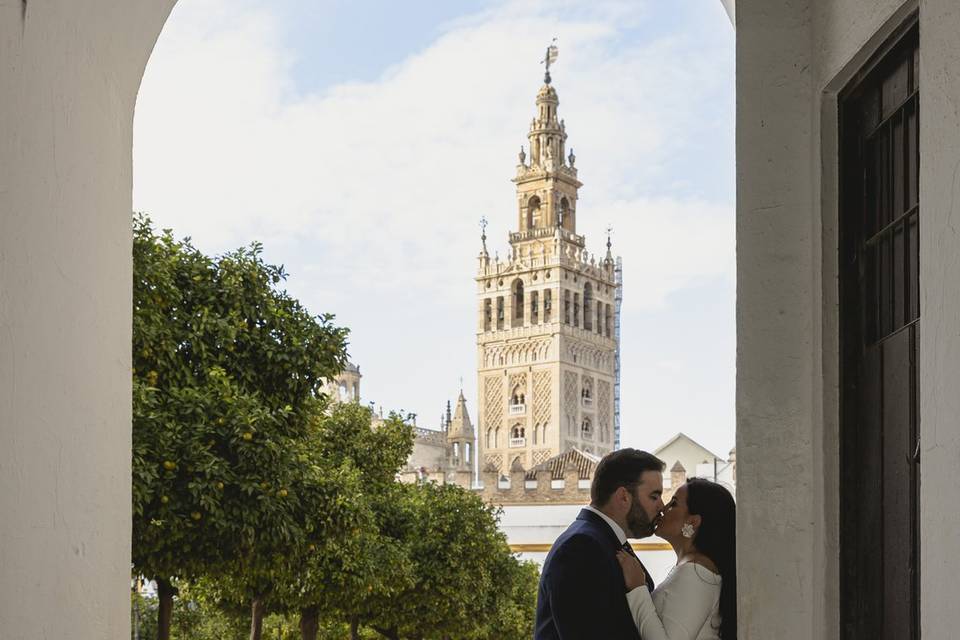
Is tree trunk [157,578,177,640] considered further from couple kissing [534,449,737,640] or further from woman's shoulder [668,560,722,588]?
woman's shoulder [668,560,722,588]

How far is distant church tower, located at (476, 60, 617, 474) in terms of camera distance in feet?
302

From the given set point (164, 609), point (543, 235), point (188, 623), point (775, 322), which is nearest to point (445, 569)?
point (188, 623)

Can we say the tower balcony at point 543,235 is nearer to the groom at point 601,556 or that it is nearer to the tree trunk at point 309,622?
the tree trunk at point 309,622

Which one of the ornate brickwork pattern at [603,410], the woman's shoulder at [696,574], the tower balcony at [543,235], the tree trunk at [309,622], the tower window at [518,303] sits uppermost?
the tower balcony at [543,235]

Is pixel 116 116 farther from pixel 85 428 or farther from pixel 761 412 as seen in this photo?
pixel 761 412

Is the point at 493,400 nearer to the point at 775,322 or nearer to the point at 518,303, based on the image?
the point at 518,303

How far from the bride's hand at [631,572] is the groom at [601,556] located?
2 cm

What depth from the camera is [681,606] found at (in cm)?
360

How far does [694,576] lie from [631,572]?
17 cm

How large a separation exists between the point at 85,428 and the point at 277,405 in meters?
8.41

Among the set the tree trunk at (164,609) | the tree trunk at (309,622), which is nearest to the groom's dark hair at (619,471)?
the tree trunk at (164,609)

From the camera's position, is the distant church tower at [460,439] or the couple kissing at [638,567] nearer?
the couple kissing at [638,567]

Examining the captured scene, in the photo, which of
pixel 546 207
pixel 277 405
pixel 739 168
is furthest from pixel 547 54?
pixel 739 168

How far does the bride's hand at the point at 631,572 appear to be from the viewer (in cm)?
368
